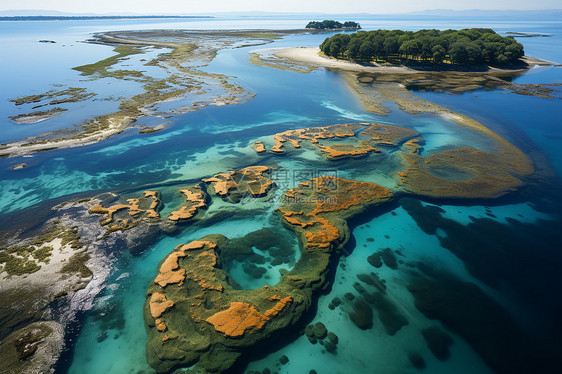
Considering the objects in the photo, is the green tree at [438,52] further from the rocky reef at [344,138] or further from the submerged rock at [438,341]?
the submerged rock at [438,341]

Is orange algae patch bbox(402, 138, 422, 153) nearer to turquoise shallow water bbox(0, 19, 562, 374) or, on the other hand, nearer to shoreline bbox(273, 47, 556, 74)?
turquoise shallow water bbox(0, 19, 562, 374)

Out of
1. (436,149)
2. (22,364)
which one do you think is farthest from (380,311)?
(436,149)

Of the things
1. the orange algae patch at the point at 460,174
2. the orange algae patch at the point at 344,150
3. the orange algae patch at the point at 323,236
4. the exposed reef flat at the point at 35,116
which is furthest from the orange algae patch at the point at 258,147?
the exposed reef flat at the point at 35,116

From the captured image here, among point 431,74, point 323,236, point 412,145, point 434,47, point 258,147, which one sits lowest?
point 323,236

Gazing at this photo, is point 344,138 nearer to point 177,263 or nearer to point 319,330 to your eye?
point 319,330

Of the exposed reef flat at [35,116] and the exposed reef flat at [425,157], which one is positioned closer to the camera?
the exposed reef flat at [425,157]

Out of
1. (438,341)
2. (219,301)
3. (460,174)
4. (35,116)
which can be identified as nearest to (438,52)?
(460,174)

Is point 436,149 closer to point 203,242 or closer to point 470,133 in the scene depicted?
point 470,133
